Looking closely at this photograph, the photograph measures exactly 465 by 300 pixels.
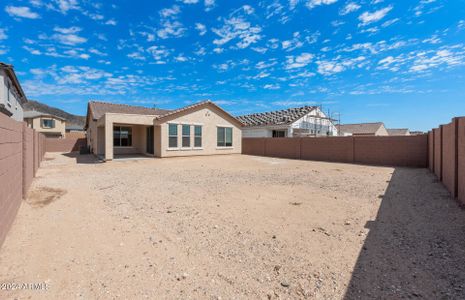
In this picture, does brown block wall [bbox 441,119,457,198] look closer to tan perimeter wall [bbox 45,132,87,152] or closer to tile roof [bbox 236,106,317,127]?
tile roof [bbox 236,106,317,127]

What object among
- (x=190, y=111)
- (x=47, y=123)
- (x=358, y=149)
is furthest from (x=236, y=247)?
(x=47, y=123)

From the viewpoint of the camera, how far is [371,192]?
7.73 metres

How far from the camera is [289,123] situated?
27.4 metres

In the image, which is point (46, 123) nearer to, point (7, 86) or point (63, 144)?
point (63, 144)

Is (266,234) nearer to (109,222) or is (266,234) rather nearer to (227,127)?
(109,222)

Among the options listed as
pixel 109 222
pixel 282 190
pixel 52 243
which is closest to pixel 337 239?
pixel 282 190

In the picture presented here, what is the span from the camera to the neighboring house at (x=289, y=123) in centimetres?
2823

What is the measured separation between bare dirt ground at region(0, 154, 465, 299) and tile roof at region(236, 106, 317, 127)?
22313mm

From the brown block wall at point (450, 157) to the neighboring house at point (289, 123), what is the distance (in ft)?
62.2

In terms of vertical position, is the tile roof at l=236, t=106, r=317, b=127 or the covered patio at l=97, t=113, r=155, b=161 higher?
the tile roof at l=236, t=106, r=317, b=127

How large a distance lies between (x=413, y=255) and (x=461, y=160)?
450 cm

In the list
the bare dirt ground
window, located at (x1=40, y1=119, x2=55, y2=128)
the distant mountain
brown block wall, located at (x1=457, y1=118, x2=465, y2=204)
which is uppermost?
the distant mountain

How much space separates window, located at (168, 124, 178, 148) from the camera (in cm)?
1897

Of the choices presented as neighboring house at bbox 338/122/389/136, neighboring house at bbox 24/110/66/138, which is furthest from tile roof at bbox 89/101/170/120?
neighboring house at bbox 338/122/389/136
